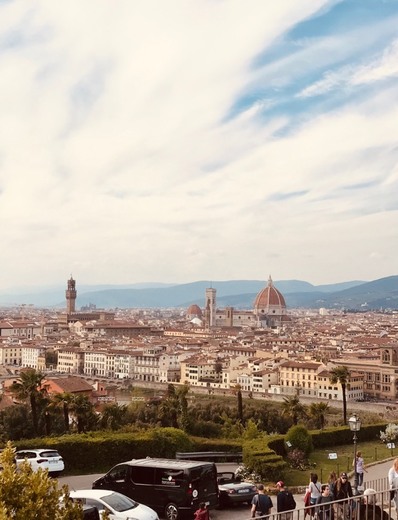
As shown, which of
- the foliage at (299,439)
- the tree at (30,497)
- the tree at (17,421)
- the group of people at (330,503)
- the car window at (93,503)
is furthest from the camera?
the tree at (17,421)

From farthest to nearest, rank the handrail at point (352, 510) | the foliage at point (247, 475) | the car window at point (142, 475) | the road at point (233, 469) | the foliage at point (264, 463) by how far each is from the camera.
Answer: the foliage at point (264, 463) → the foliage at point (247, 475) → the road at point (233, 469) → the car window at point (142, 475) → the handrail at point (352, 510)

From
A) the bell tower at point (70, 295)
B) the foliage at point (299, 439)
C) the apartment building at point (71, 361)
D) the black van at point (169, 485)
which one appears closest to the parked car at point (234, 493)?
the black van at point (169, 485)

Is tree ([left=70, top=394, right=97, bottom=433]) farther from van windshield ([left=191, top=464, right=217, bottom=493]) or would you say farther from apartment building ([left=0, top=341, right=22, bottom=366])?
apartment building ([left=0, top=341, right=22, bottom=366])

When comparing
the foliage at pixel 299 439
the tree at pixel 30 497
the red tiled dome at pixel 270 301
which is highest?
the red tiled dome at pixel 270 301

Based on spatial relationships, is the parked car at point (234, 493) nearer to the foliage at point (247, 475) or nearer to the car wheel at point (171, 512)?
the car wheel at point (171, 512)

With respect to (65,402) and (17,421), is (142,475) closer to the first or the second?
(65,402)

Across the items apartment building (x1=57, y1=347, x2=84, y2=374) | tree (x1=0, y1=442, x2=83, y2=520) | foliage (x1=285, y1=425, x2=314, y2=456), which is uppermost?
tree (x1=0, y1=442, x2=83, y2=520)

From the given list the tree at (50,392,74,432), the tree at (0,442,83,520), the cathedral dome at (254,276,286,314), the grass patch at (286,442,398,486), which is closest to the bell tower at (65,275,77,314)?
the cathedral dome at (254,276,286,314)

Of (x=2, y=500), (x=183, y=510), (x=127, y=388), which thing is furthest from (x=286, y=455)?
(x=127, y=388)
